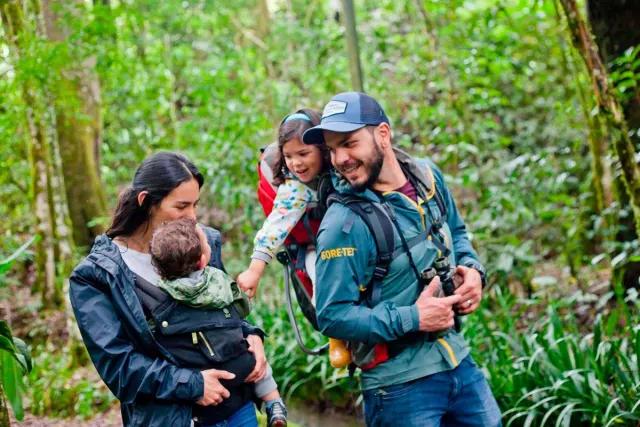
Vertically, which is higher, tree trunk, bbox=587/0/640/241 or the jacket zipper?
tree trunk, bbox=587/0/640/241

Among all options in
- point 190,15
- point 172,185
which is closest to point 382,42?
point 190,15

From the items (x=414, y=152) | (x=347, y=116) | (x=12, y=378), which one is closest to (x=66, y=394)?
(x=12, y=378)

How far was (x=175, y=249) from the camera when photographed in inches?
103

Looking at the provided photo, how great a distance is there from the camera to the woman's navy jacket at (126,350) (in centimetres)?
254

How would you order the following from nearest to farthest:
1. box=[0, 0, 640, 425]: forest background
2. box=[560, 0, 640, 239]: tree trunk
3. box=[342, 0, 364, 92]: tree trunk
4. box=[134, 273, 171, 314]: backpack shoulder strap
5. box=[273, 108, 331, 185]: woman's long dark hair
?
box=[134, 273, 171, 314]: backpack shoulder strap < box=[273, 108, 331, 185]: woman's long dark hair < box=[560, 0, 640, 239]: tree trunk < box=[0, 0, 640, 425]: forest background < box=[342, 0, 364, 92]: tree trunk

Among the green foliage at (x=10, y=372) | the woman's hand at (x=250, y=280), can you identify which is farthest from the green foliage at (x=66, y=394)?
the woman's hand at (x=250, y=280)

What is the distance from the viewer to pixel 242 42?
15.7 meters

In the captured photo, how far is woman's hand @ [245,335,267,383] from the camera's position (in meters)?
2.83

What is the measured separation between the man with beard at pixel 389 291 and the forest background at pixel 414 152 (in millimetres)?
1315

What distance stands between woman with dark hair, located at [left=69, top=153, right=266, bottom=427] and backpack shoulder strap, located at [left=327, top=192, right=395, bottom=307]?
531 mm

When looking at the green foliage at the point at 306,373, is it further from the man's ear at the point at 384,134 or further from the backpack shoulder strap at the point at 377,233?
the man's ear at the point at 384,134

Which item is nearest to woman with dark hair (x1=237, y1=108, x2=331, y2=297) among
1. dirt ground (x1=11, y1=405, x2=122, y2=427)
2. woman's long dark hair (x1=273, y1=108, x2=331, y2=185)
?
woman's long dark hair (x1=273, y1=108, x2=331, y2=185)

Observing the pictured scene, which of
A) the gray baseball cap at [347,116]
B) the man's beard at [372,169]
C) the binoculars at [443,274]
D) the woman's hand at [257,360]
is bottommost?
the woman's hand at [257,360]

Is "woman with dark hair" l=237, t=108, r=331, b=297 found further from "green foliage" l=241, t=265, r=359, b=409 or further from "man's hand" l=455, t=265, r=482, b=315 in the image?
"green foliage" l=241, t=265, r=359, b=409
